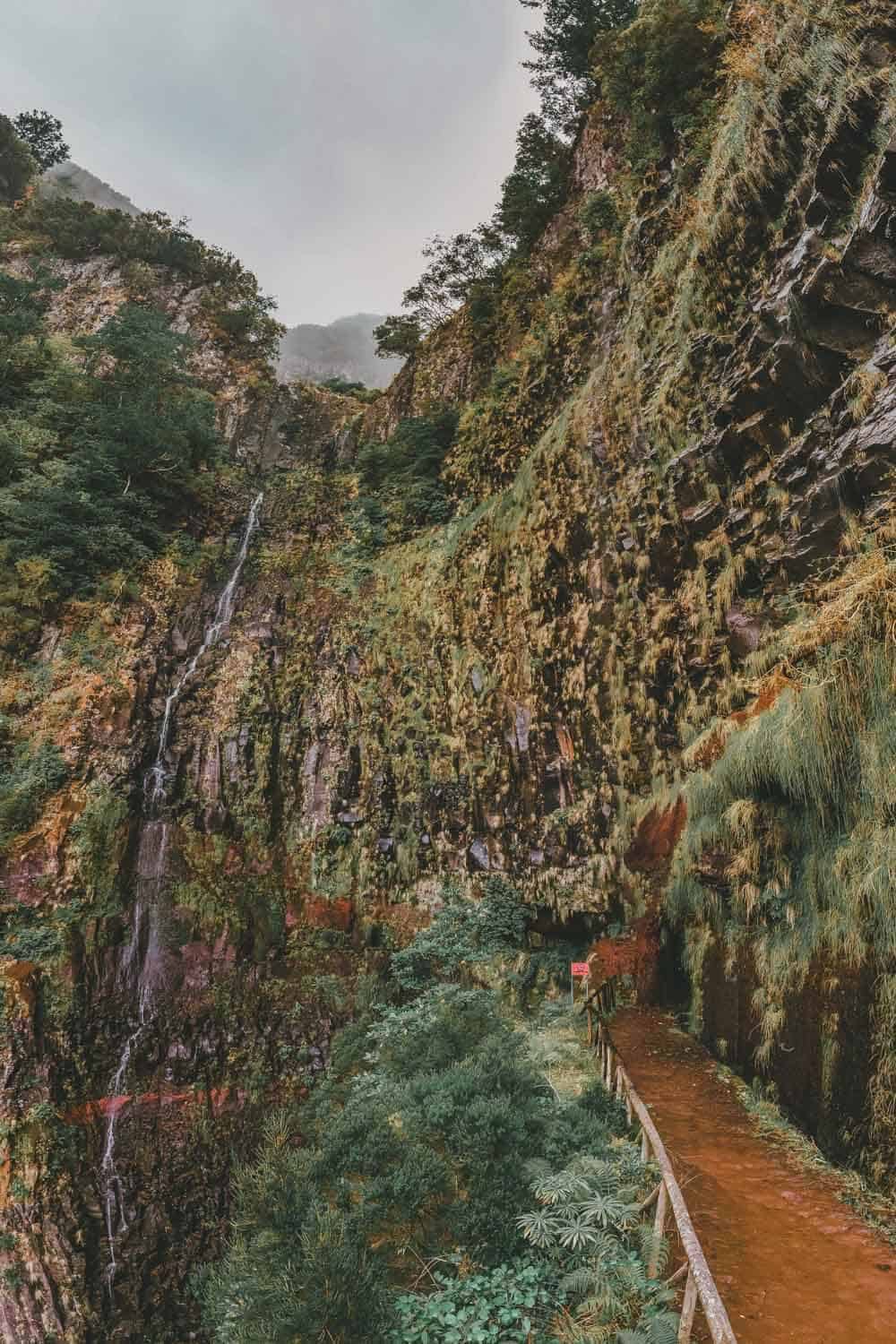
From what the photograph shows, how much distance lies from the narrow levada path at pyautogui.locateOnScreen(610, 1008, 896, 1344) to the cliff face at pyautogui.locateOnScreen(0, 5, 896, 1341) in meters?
0.50

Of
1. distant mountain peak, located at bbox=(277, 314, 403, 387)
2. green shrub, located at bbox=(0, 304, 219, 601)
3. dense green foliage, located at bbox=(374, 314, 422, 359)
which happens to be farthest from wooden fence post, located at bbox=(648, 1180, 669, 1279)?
distant mountain peak, located at bbox=(277, 314, 403, 387)

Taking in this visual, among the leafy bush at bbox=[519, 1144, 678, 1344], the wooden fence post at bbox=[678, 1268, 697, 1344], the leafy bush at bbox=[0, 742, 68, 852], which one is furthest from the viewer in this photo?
the leafy bush at bbox=[0, 742, 68, 852]

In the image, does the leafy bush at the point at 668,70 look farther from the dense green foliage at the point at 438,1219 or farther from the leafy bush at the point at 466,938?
the dense green foliage at the point at 438,1219

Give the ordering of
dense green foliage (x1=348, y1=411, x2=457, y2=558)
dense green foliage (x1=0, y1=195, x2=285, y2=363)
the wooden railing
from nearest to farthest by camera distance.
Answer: the wooden railing → dense green foliage (x1=348, y1=411, x2=457, y2=558) → dense green foliage (x1=0, y1=195, x2=285, y2=363)

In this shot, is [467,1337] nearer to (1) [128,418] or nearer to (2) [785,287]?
(2) [785,287]

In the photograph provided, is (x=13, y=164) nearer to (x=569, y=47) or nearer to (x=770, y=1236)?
(x=569, y=47)

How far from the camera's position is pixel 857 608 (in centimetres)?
488

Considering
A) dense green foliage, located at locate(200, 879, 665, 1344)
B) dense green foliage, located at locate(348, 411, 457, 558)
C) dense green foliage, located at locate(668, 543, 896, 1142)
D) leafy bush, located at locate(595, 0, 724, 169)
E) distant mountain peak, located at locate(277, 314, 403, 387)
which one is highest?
distant mountain peak, located at locate(277, 314, 403, 387)

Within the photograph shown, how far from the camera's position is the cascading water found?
894 cm

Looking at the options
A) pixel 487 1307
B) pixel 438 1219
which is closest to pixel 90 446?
pixel 438 1219

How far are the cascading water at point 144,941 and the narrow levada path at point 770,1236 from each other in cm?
792

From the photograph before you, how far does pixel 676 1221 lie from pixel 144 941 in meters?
9.97

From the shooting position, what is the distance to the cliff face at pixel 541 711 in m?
5.91

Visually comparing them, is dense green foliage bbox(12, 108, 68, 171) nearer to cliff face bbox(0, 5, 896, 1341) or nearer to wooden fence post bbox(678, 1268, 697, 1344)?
cliff face bbox(0, 5, 896, 1341)
